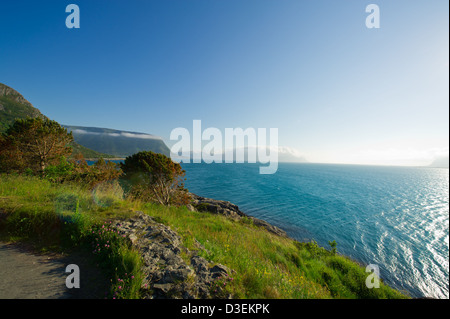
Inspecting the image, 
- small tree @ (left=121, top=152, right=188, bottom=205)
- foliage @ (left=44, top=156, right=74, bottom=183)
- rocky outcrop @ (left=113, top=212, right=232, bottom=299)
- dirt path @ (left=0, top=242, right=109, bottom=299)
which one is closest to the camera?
dirt path @ (left=0, top=242, right=109, bottom=299)

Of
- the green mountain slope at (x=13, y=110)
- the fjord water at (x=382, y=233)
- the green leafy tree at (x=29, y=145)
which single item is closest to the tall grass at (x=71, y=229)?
the green leafy tree at (x=29, y=145)

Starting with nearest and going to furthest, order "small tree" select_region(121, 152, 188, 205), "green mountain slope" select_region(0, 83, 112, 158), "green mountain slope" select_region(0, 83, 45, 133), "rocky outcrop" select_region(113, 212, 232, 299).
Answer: "rocky outcrop" select_region(113, 212, 232, 299), "small tree" select_region(121, 152, 188, 205), "green mountain slope" select_region(0, 83, 112, 158), "green mountain slope" select_region(0, 83, 45, 133)

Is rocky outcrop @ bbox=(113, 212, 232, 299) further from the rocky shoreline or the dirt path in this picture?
the dirt path

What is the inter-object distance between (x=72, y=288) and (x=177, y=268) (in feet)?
6.87

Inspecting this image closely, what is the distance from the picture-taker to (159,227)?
217 inches

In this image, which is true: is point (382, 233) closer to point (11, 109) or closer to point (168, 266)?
point (168, 266)

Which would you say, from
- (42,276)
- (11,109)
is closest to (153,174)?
(42,276)

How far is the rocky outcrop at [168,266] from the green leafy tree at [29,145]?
1662 centimetres

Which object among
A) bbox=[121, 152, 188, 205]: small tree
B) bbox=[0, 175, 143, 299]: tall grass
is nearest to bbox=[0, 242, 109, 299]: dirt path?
bbox=[0, 175, 143, 299]: tall grass

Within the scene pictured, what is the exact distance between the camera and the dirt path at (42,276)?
3.04 m

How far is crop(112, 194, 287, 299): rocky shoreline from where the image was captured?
322 cm

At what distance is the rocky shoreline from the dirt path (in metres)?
0.92

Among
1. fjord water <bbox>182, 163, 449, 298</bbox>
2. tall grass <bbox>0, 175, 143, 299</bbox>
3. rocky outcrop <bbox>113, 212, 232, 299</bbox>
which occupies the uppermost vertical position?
tall grass <bbox>0, 175, 143, 299</bbox>
